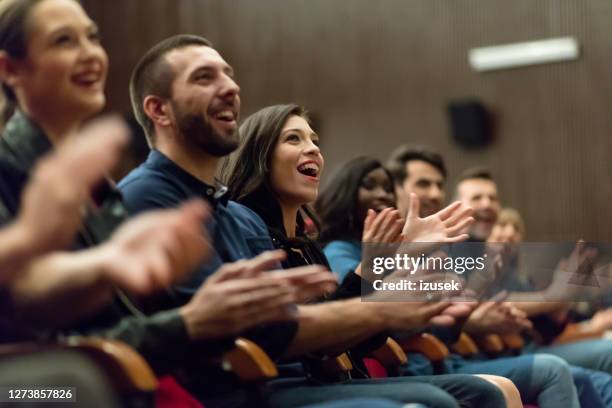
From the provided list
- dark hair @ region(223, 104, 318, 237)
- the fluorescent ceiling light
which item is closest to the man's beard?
A: dark hair @ region(223, 104, 318, 237)

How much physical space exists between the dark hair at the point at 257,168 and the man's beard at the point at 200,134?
0.34 metres

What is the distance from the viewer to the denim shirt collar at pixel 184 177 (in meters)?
1.75

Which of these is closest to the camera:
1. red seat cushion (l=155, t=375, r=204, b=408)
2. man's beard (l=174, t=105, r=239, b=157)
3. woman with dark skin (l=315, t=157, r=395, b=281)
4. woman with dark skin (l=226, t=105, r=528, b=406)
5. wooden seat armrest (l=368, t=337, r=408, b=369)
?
red seat cushion (l=155, t=375, r=204, b=408)

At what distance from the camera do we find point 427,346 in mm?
2455

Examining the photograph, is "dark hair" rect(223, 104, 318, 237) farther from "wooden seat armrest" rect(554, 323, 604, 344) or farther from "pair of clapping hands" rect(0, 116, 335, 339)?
"wooden seat armrest" rect(554, 323, 604, 344)

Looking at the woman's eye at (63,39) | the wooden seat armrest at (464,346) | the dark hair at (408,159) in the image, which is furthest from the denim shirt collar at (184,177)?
the dark hair at (408,159)

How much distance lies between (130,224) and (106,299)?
125 millimetres

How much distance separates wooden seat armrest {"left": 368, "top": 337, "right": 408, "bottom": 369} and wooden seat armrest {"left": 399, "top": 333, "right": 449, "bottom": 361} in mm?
198

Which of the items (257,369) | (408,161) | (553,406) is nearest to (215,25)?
(408,161)

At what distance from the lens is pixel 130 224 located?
1173mm

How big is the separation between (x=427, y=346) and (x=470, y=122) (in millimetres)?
→ 3190

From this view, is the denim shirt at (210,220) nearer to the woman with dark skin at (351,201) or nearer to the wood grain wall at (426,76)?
the woman with dark skin at (351,201)

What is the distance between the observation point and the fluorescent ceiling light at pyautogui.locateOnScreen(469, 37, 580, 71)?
5.35 metres

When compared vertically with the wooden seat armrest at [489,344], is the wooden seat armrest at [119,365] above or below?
above
